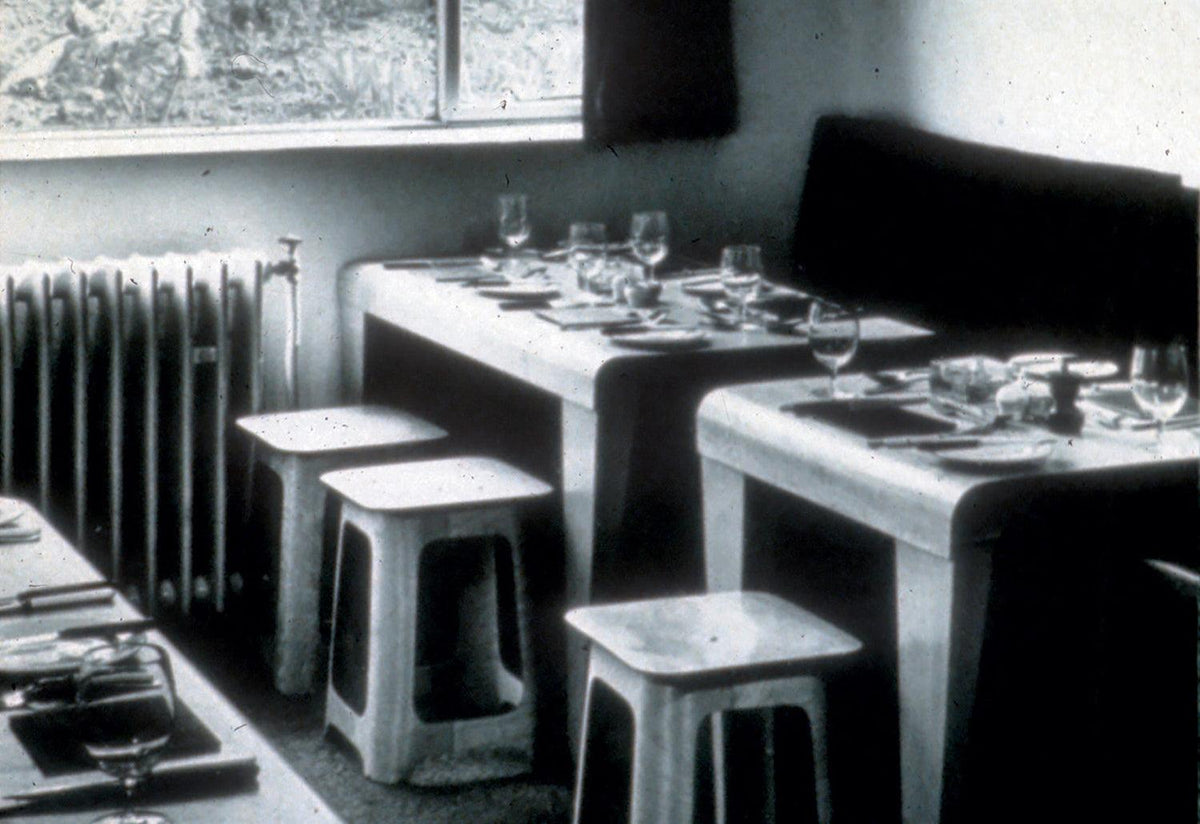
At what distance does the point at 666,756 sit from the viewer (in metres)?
2.23

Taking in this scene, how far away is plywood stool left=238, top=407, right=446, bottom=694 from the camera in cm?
339

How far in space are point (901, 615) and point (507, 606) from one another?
49.0 inches

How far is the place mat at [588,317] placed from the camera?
10.7ft

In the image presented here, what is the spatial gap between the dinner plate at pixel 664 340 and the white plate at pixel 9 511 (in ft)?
3.69

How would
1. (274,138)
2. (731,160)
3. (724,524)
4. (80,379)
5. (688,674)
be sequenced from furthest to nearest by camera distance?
(731,160) → (274,138) → (80,379) → (724,524) → (688,674)

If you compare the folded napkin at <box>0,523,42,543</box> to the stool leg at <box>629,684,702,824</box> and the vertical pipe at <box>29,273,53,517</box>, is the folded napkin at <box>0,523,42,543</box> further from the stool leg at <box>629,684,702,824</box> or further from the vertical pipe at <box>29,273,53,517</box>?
the vertical pipe at <box>29,273,53,517</box>

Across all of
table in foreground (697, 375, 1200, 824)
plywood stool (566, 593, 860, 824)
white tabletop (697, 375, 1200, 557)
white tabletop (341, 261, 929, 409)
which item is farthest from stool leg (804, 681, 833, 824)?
white tabletop (341, 261, 929, 409)

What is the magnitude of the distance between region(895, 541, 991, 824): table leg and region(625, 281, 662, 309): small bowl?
1.22 m

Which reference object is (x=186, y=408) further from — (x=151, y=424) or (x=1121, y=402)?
(x=1121, y=402)

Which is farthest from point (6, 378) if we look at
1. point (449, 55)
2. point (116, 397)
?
point (449, 55)

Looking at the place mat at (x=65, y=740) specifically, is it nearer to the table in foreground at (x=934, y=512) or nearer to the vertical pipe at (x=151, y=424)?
the table in foreground at (x=934, y=512)

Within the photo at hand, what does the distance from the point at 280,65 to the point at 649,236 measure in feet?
3.19

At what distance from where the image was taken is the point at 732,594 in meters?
2.55

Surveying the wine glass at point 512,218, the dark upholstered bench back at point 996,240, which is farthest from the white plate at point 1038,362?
the wine glass at point 512,218
